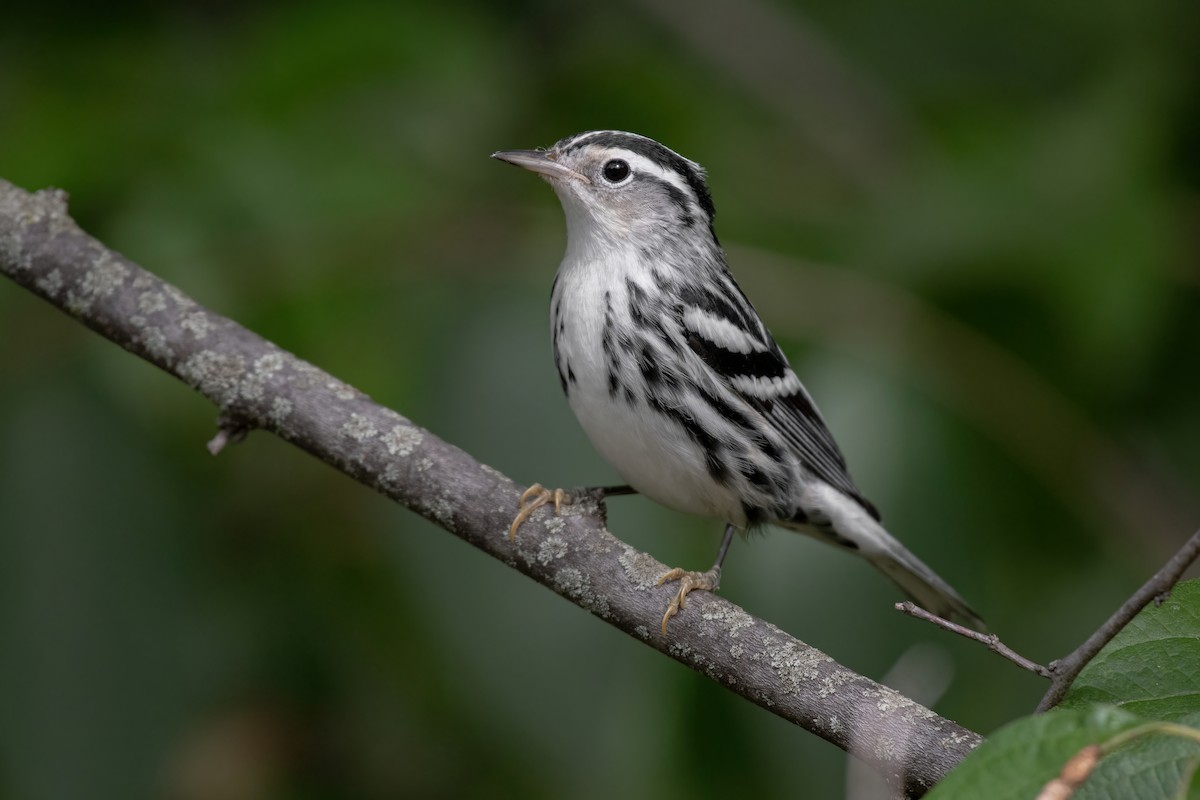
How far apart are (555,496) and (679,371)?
626 millimetres

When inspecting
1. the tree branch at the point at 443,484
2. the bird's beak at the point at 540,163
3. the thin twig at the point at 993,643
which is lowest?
the tree branch at the point at 443,484

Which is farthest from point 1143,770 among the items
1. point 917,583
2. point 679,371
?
point 917,583

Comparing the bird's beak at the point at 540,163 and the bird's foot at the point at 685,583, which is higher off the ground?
the bird's beak at the point at 540,163

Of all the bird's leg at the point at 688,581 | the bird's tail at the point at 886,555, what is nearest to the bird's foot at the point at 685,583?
the bird's leg at the point at 688,581

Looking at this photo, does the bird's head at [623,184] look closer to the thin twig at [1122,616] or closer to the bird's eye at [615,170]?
the bird's eye at [615,170]

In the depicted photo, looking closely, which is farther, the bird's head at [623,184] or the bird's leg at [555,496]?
the bird's head at [623,184]

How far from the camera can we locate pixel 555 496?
340 cm

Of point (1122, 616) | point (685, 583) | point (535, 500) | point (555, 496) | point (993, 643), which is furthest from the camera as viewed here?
point (555, 496)

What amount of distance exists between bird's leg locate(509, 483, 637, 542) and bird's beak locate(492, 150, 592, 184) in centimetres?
113

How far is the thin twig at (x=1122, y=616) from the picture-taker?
5.88 ft

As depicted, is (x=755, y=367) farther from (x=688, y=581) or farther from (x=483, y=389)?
(x=688, y=581)

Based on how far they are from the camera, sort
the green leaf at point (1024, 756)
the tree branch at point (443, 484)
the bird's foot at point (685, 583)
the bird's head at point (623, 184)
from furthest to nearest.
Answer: the bird's head at point (623, 184) < the bird's foot at point (685, 583) < the tree branch at point (443, 484) < the green leaf at point (1024, 756)

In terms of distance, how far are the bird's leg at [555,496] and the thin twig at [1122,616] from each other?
1359mm

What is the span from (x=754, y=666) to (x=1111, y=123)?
9.29 feet
